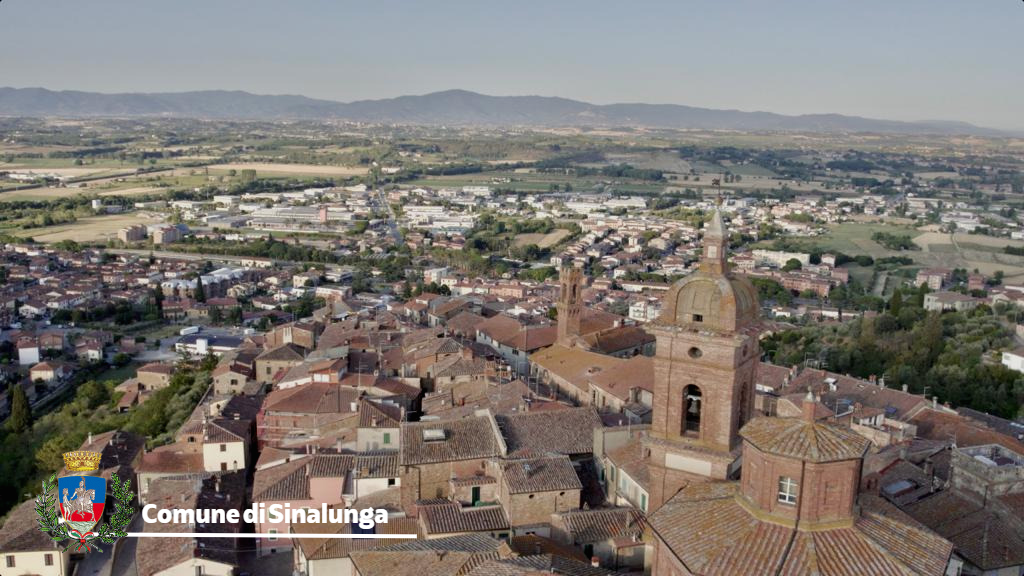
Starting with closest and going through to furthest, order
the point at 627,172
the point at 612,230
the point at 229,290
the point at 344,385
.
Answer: the point at 344,385, the point at 229,290, the point at 612,230, the point at 627,172

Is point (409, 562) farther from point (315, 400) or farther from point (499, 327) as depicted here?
point (499, 327)

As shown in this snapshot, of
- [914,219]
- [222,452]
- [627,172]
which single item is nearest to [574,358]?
[222,452]

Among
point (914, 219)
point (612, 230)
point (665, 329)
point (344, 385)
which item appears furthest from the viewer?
point (914, 219)

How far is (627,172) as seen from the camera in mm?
179125

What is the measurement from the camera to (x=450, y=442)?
19734 millimetres

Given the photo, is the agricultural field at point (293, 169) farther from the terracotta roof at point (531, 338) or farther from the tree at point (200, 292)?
the terracotta roof at point (531, 338)

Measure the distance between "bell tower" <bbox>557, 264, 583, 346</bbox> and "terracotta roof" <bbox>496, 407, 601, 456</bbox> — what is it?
12297mm

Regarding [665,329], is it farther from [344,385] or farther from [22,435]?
[22,435]

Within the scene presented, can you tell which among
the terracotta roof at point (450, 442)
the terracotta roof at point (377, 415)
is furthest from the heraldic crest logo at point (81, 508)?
the terracotta roof at point (377, 415)

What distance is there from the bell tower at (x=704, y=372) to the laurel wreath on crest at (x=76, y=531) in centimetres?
1126

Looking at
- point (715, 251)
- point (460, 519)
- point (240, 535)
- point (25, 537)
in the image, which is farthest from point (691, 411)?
point (25, 537)

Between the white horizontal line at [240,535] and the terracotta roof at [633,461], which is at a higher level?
the terracotta roof at [633,461]

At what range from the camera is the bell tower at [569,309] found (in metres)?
33.8

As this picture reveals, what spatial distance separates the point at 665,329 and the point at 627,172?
551 feet
